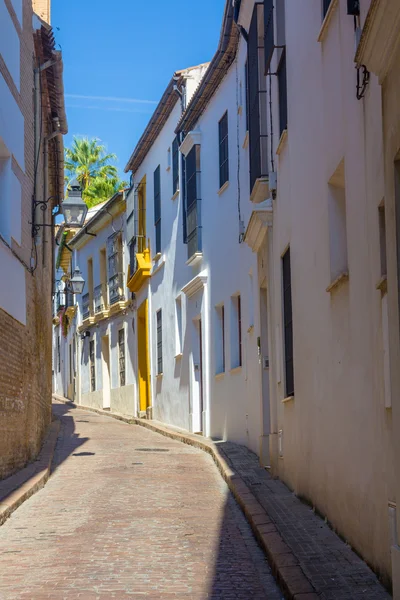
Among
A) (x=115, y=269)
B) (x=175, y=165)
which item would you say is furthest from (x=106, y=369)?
(x=175, y=165)

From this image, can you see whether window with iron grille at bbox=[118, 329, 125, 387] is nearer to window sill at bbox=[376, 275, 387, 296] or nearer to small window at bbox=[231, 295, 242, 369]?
small window at bbox=[231, 295, 242, 369]

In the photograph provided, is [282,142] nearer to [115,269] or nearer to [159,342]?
[159,342]

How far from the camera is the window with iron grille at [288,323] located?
11297 millimetres

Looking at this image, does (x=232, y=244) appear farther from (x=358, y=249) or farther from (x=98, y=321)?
(x=98, y=321)

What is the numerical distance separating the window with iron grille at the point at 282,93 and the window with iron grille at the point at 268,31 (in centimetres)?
34

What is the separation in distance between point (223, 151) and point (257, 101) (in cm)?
497

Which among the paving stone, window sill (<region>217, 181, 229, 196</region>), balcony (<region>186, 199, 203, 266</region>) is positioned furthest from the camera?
balcony (<region>186, 199, 203, 266</region>)

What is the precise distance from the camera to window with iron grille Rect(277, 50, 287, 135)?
37.9ft

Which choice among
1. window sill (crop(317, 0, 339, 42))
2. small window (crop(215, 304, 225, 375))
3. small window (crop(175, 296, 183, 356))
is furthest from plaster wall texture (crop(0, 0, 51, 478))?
small window (crop(175, 296, 183, 356))

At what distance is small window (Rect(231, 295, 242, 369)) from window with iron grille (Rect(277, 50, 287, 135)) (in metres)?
6.01

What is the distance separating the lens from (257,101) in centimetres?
1358

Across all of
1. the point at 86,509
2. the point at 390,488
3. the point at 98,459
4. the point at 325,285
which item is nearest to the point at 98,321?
the point at 98,459

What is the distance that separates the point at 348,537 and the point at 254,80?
810 cm

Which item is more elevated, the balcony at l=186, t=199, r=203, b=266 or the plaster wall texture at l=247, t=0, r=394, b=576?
the balcony at l=186, t=199, r=203, b=266
